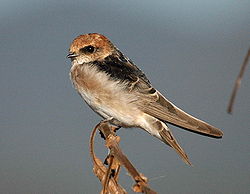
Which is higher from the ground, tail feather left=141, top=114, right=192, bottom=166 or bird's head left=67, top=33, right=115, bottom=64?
bird's head left=67, top=33, right=115, bottom=64

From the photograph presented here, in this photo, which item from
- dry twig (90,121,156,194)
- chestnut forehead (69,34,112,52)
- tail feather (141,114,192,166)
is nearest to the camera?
dry twig (90,121,156,194)

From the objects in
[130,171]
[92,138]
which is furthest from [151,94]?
[130,171]

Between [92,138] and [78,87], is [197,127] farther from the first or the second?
[78,87]

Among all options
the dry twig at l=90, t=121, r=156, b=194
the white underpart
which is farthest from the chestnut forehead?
the dry twig at l=90, t=121, r=156, b=194

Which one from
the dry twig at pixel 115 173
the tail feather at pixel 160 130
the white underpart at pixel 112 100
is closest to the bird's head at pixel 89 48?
the white underpart at pixel 112 100

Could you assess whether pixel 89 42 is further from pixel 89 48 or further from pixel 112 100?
pixel 112 100

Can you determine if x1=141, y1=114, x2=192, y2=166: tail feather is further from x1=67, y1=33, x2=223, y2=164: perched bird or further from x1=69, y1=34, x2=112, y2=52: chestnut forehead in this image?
x1=69, y1=34, x2=112, y2=52: chestnut forehead

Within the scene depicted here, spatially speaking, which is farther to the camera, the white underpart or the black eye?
the black eye

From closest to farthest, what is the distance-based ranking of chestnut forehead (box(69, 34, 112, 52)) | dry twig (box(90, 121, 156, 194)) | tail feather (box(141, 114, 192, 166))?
1. dry twig (box(90, 121, 156, 194))
2. tail feather (box(141, 114, 192, 166))
3. chestnut forehead (box(69, 34, 112, 52))

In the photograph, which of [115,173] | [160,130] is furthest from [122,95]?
[115,173]
